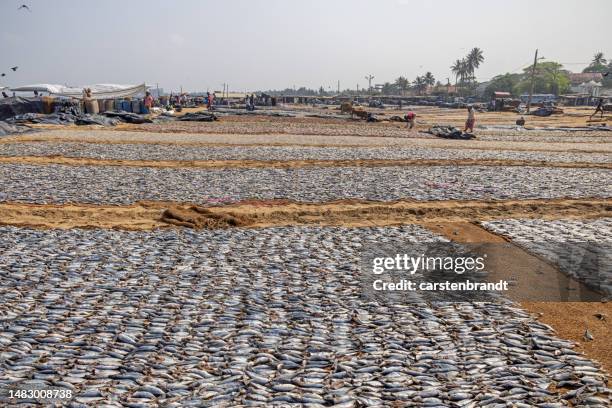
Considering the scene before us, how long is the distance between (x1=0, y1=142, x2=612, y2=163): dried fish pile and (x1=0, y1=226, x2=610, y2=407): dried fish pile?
48.2 ft

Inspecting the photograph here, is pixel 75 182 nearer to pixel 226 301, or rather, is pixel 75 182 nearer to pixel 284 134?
pixel 226 301

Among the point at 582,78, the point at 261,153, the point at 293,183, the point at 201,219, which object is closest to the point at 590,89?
the point at 582,78

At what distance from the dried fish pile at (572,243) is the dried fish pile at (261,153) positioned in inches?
471

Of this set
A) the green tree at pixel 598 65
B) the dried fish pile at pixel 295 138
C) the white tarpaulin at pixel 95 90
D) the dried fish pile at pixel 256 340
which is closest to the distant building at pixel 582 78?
the green tree at pixel 598 65

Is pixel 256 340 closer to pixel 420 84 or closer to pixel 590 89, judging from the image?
pixel 590 89

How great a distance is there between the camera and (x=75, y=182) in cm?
1666

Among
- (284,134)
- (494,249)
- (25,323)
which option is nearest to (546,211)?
(494,249)

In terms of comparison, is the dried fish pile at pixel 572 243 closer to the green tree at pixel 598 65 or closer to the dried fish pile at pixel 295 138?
the dried fish pile at pixel 295 138

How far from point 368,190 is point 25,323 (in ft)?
39.2

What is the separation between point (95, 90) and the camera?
54.4 m

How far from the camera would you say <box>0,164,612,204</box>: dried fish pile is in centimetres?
1509

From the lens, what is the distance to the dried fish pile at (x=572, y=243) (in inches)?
344

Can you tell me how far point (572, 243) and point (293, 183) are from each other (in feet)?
32.3

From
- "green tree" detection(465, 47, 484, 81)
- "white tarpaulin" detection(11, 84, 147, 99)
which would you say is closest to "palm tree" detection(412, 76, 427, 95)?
"green tree" detection(465, 47, 484, 81)
